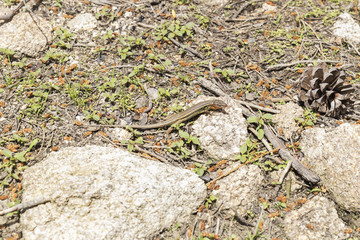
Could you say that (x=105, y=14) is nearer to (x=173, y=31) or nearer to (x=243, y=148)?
(x=173, y=31)

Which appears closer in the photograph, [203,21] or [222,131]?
[222,131]

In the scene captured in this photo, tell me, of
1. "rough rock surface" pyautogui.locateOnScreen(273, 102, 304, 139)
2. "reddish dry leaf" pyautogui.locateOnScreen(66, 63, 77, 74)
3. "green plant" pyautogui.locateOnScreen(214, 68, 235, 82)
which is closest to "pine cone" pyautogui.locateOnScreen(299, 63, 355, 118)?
"rough rock surface" pyautogui.locateOnScreen(273, 102, 304, 139)

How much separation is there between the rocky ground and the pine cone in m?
0.07

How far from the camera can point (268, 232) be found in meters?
3.45

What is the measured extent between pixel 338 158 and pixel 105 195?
2.80 metres

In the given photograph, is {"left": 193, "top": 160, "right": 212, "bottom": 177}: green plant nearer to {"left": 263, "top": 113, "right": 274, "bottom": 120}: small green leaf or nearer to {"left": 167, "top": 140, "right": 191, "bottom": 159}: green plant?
{"left": 167, "top": 140, "right": 191, "bottom": 159}: green plant

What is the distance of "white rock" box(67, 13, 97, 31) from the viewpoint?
4.96m

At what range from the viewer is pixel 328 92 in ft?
13.5

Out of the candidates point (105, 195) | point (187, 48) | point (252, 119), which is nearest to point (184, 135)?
point (252, 119)

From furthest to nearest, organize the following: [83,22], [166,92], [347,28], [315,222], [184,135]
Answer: [347,28] → [83,22] → [166,92] → [184,135] → [315,222]

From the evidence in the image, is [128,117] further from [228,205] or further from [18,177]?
[228,205]

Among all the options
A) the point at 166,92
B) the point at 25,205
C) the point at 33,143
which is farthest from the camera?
the point at 166,92

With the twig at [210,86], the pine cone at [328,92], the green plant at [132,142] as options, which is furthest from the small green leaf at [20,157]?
the pine cone at [328,92]

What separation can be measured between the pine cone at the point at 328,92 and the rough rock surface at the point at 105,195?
2024mm
